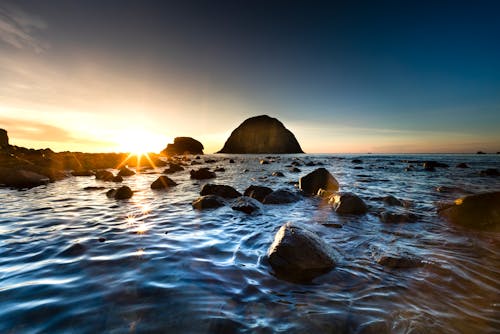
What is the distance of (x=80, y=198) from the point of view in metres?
12.0

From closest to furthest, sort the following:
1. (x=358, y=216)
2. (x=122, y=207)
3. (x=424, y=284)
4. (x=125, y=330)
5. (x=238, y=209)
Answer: (x=125, y=330), (x=424, y=284), (x=358, y=216), (x=238, y=209), (x=122, y=207)

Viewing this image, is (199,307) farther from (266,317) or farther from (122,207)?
(122,207)

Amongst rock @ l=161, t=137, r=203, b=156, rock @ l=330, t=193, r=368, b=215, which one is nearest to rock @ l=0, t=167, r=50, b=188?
rock @ l=330, t=193, r=368, b=215

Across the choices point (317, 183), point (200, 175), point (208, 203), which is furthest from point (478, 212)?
point (200, 175)

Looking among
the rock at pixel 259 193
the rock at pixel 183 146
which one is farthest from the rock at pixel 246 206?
the rock at pixel 183 146

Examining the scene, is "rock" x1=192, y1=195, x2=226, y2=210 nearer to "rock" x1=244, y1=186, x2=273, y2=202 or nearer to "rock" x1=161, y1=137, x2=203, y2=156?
"rock" x1=244, y1=186, x2=273, y2=202

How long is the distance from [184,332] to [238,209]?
6607mm

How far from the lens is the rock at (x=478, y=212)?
7.12 meters

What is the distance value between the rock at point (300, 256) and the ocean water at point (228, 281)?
217 mm

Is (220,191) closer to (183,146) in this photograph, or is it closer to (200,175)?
(200,175)

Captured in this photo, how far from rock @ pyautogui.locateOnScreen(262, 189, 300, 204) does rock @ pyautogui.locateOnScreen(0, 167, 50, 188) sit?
1715cm

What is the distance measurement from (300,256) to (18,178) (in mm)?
21801

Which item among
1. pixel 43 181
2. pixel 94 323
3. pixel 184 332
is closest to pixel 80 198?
pixel 43 181

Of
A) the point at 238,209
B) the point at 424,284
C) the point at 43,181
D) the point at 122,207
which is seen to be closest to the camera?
the point at 424,284
